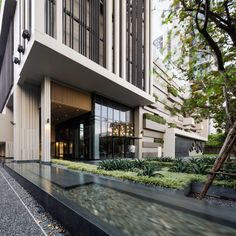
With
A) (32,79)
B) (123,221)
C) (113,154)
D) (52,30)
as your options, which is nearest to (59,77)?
(32,79)

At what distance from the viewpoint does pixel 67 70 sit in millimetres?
16078

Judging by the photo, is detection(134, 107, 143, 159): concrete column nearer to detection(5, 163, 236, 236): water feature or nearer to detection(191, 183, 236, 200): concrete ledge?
detection(191, 183, 236, 200): concrete ledge

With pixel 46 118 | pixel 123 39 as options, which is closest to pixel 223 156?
pixel 46 118

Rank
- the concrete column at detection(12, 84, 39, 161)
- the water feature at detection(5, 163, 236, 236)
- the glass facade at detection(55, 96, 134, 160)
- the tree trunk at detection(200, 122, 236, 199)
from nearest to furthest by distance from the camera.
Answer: the water feature at detection(5, 163, 236, 236), the tree trunk at detection(200, 122, 236, 199), the concrete column at detection(12, 84, 39, 161), the glass facade at detection(55, 96, 134, 160)

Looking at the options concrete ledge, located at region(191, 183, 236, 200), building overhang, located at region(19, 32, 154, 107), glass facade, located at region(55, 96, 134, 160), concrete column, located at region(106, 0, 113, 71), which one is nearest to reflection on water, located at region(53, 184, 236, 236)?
concrete ledge, located at region(191, 183, 236, 200)

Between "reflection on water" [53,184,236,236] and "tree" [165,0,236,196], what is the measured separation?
3.17 m

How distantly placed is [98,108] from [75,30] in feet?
26.1

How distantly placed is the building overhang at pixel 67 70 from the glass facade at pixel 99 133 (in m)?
2.30

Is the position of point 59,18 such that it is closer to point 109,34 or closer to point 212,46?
point 109,34

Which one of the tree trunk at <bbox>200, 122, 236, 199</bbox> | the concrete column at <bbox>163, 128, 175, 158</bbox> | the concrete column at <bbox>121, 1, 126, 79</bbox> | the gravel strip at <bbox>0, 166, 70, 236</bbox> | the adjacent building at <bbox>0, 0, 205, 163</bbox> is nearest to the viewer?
the gravel strip at <bbox>0, 166, 70, 236</bbox>

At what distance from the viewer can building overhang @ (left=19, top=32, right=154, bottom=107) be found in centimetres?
1316

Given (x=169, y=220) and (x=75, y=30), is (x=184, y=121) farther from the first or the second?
(x=169, y=220)

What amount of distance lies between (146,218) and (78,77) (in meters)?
15.3

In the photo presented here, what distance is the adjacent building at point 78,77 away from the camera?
15.0m
